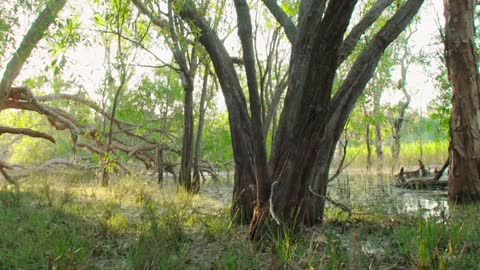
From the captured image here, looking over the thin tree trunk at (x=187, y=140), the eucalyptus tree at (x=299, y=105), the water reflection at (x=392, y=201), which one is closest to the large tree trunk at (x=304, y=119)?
the eucalyptus tree at (x=299, y=105)

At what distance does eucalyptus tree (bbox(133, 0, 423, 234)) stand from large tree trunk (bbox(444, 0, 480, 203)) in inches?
76.4

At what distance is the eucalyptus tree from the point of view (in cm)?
335

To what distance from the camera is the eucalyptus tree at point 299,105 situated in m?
3.35

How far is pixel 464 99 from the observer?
6.09m

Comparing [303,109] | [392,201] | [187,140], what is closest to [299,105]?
[303,109]

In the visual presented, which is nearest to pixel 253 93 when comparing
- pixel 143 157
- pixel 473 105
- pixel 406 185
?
pixel 473 105

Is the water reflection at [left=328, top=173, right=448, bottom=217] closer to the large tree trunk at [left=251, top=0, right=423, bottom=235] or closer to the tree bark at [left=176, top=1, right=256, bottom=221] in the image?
the large tree trunk at [left=251, top=0, right=423, bottom=235]

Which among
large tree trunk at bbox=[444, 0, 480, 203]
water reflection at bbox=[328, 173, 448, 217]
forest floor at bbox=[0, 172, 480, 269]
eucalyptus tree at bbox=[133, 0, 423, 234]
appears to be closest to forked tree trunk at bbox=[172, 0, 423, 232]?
eucalyptus tree at bbox=[133, 0, 423, 234]

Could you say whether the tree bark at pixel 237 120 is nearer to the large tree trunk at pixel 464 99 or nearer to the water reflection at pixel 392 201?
the water reflection at pixel 392 201

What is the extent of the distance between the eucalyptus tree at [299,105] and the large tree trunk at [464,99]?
1.94 meters

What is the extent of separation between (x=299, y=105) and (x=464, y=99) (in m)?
3.60

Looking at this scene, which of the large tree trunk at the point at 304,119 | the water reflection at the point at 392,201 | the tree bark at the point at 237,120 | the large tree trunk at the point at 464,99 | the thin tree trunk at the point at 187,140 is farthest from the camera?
the thin tree trunk at the point at 187,140

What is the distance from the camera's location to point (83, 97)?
11.7 m

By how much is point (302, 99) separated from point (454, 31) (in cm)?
373
